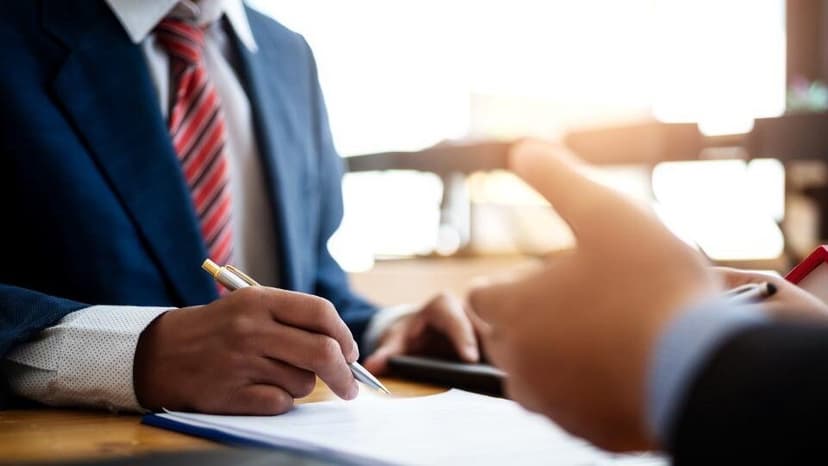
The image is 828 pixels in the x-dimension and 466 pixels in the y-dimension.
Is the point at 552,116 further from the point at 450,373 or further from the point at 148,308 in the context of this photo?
the point at 148,308

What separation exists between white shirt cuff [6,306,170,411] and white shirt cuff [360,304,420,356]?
1.42 ft

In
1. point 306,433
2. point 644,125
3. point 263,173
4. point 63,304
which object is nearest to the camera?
point 306,433

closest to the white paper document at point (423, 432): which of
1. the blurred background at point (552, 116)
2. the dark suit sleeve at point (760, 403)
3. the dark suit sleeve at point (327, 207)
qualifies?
the dark suit sleeve at point (760, 403)

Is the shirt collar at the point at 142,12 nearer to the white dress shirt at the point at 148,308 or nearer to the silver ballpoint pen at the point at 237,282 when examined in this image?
the white dress shirt at the point at 148,308

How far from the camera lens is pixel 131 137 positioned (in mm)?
1059

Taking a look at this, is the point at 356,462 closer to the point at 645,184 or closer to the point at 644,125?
the point at 644,125

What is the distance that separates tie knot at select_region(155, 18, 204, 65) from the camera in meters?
1.14

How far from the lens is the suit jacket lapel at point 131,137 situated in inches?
40.9

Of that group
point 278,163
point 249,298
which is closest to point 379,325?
point 278,163

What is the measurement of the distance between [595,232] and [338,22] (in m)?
3.87

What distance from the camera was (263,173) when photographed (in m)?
1.26

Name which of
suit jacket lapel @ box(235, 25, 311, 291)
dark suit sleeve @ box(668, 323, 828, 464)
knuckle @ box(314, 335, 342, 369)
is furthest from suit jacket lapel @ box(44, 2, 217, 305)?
dark suit sleeve @ box(668, 323, 828, 464)

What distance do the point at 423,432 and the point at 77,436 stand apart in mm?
242

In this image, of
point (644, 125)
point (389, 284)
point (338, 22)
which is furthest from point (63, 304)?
point (338, 22)
